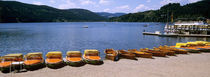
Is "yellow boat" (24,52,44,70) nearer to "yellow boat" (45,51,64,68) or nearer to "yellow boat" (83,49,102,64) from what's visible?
"yellow boat" (45,51,64,68)

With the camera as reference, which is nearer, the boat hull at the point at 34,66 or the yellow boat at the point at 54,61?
the boat hull at the point at 34,66

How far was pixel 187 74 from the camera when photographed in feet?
43.2

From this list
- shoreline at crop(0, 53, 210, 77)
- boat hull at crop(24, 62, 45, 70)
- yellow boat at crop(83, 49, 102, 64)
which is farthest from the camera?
yellow boat at crop(83, 49, 102, 64)

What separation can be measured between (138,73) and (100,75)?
3214mm

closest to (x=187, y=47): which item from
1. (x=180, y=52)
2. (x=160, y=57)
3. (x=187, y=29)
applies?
(x=180, y=52)

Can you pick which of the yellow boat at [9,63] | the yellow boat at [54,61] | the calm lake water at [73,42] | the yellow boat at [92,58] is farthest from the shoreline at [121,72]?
the calm lake water at [73,42]

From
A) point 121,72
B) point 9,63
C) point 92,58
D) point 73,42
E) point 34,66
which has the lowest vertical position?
point 73,42

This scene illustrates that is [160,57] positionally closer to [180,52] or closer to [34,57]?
[180,52]

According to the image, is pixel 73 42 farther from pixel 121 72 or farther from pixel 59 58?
pixel 121 72

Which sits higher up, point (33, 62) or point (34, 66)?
point (33, 62)

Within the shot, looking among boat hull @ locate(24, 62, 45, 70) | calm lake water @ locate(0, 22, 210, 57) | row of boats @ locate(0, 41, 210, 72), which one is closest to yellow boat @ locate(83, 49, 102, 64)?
row of boats @ locate(0, 41, 210, 72)

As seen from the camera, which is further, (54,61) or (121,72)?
(54,61)

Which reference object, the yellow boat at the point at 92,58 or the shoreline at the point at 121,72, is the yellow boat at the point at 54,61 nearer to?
the shoreline at the point at 121,72

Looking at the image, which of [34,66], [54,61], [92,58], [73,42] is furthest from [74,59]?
[73,42]
